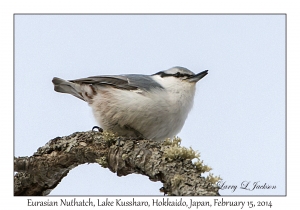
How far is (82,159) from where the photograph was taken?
3.99 meters

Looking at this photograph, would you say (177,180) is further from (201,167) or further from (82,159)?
(82,159)

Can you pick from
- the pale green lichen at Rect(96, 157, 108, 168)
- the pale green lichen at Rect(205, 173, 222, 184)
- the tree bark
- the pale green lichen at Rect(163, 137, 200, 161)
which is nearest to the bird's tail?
the tree bark

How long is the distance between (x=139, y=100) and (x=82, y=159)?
932mm

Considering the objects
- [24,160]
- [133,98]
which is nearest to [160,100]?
[133,98]

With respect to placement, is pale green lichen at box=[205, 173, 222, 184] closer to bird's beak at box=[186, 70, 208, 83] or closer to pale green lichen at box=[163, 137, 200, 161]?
pale green lichen at box=[163, 137, 200, 161]

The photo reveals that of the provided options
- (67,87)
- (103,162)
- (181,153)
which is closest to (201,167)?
(181,153)

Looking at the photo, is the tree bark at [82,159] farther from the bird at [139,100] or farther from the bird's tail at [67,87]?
the bird's tail at [67,87]

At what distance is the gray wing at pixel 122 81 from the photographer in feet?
15.4

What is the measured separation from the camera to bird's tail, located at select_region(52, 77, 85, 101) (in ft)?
16.0

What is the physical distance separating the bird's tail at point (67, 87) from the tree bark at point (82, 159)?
904mm

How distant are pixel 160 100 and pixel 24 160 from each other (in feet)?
5.13

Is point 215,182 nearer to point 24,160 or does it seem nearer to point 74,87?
point 24,160

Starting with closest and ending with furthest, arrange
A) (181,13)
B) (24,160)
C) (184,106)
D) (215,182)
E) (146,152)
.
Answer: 1. (215,182)
2. (146,152)
3. (24,160)
4. (181,13)
5. (184,106)

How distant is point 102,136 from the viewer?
4051 mm
